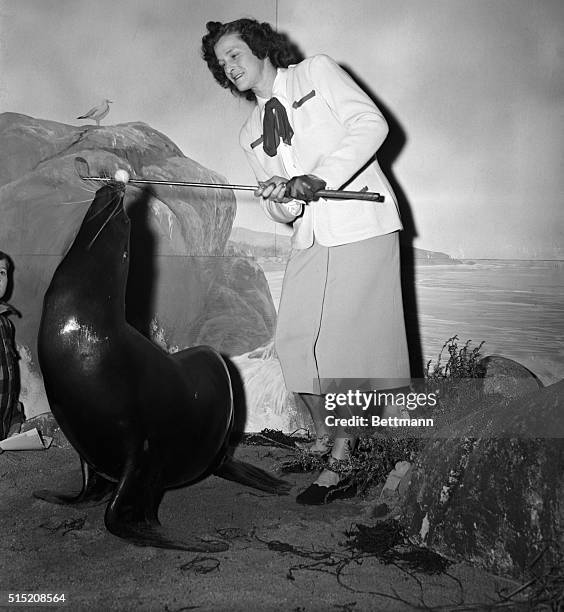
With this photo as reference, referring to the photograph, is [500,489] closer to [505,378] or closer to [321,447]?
[321,447]

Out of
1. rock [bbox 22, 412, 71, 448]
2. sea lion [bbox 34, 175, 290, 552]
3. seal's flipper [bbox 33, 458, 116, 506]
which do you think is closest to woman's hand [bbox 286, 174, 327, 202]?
sea lion [bbox 34, 175, 290, 552]

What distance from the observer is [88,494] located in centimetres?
225

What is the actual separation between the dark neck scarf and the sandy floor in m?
1.30

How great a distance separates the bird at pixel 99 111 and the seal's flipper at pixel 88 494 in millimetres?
2039

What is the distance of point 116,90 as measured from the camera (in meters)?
3.64

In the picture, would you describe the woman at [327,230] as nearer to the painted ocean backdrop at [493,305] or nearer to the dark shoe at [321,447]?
the dark shoe at [321,447]

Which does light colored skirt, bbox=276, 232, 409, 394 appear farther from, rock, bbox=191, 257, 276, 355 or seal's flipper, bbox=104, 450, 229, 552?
rock, bbox=191, 257, 276, 355

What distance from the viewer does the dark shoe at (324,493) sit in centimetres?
236

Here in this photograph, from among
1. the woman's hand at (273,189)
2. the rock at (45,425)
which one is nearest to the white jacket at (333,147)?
the woman's hand at (273,189)

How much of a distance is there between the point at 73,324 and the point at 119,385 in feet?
0.72

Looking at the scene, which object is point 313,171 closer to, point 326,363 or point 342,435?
point 326,363

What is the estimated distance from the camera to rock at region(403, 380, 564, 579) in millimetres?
1672

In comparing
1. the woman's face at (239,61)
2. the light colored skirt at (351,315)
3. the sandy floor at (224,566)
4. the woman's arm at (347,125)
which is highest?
the woman's face at (239,61)

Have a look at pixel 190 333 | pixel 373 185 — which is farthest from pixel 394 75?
pixel 190 333
